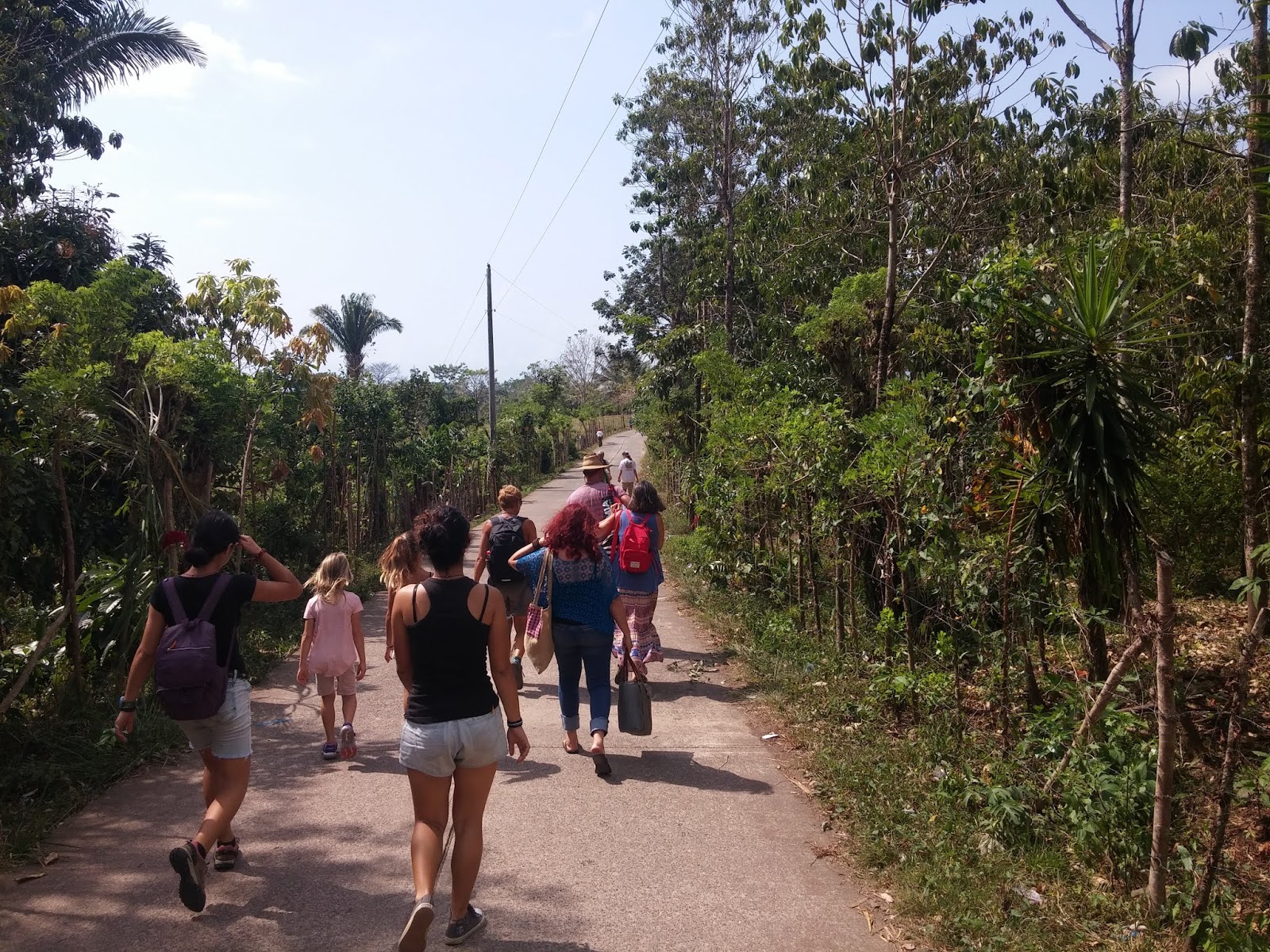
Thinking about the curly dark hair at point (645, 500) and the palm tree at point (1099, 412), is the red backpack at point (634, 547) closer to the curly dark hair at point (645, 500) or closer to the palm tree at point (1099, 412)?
the curly dark hair at point (645, 500)

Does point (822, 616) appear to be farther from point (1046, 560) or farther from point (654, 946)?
point (654, 946)

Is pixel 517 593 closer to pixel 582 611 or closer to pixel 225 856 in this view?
pixel 582 611

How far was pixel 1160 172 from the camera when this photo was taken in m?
14.3

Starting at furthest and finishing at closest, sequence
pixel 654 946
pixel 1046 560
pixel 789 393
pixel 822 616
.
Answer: pixel 789 393, pixel 822 616, pixel 1046 560, pixel 654 946

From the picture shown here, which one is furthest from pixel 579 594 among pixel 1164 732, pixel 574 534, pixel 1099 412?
pixel 1164 732

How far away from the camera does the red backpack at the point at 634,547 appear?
761cm

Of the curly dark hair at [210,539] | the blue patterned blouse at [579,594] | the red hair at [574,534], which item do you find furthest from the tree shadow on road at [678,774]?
the curly dark hair at [210,539]

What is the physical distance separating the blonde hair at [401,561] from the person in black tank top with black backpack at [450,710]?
7.43ft

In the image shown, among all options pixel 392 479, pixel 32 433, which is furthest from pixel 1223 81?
pixel 392 479

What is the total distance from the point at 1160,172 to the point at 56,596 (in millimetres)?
15032

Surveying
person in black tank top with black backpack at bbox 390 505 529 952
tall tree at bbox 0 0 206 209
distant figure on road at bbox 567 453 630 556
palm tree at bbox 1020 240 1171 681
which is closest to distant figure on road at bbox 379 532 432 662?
distant figure on road at bbox 567 453 630 556

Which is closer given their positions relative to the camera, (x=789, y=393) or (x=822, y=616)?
(x=822, y=616)

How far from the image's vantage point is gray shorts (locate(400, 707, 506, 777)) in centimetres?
385

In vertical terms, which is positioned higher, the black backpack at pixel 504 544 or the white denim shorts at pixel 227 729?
the black backpack at pixel 504 544
